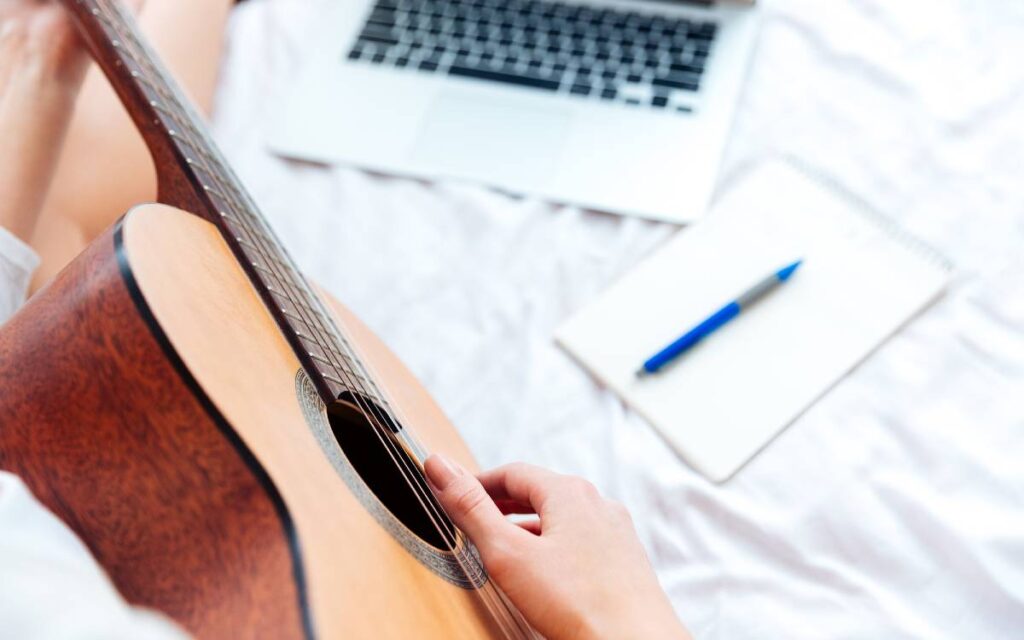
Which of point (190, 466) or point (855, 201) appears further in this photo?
point (855, 201)

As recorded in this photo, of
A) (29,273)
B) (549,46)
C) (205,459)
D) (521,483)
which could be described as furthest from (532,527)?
(549,46)

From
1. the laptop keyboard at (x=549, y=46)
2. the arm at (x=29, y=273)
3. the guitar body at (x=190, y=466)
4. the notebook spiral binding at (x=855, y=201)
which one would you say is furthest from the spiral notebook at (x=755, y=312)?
the arm at (x=29, y=273)

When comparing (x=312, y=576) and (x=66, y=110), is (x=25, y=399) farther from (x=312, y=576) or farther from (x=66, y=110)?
(x=66, y=110)

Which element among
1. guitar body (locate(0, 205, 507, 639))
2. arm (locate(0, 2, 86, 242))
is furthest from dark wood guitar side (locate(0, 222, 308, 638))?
arm (locate(0, 2, 86, 242))

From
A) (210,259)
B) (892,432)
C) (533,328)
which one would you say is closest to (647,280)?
(533,328)

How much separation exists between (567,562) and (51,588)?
0.24 metres

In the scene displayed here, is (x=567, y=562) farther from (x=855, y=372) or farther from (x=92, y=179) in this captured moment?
(x=92, y=179)

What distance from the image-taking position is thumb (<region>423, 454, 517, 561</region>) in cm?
48

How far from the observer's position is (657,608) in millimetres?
480

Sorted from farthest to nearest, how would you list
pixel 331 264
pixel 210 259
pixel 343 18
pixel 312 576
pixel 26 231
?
pixel 343 18 < pixel 331 264 < pixel 26 231 < pixel 210 259 < pixel 312 576

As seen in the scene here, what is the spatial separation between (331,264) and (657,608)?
1.28 ft

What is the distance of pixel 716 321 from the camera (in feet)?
2.20

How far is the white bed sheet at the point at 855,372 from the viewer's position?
1.90 ft

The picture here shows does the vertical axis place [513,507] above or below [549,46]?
below
